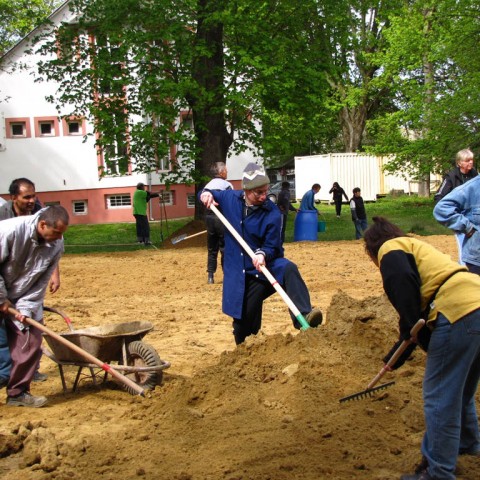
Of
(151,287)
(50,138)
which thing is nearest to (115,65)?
(151,287)

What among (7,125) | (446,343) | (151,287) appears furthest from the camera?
(7,125)

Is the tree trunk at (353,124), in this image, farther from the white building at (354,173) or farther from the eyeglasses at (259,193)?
the eyeglasses at (259,193)

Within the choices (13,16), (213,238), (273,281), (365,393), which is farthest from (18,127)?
(365,393)

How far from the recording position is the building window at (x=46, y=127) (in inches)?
1393

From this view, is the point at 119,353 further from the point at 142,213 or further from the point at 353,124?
the point at 353,124

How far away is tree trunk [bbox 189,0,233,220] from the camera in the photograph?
20.9m

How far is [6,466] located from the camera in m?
5.25

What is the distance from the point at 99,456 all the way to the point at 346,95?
132 ft

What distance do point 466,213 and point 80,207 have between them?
31.5 metres

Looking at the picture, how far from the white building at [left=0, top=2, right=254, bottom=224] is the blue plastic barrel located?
45.7 ft

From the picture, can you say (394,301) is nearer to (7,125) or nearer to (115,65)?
(115,65)

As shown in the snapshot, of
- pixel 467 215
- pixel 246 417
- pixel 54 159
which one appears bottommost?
pixel 246 417

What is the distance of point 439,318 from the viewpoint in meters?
4.22

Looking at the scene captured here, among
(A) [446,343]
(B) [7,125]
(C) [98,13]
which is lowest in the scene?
(A) [446,343]
